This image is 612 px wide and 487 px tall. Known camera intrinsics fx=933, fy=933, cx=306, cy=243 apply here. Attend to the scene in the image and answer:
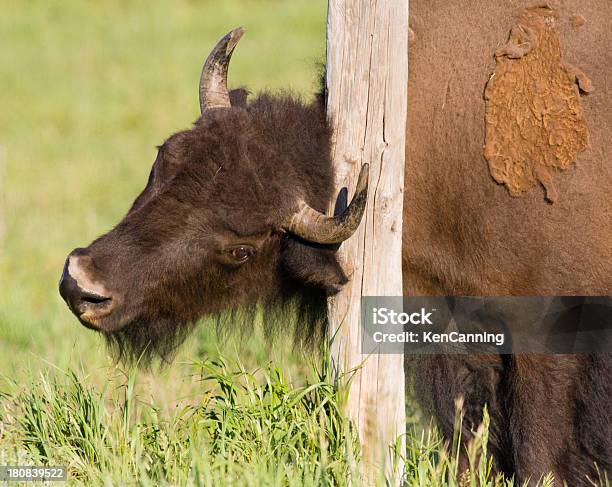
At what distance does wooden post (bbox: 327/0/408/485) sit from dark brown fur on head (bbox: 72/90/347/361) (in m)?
0.15

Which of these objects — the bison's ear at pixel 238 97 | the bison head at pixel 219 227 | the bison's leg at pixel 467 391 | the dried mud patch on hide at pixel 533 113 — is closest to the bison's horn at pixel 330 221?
the bison head at pixel 219 227

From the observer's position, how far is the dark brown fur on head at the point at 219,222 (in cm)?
421

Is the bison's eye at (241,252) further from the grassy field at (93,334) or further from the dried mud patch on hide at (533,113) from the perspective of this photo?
the dried mud patch on hide at (533,113)

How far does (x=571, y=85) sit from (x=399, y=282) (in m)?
1.26

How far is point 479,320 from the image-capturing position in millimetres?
Result: 4691

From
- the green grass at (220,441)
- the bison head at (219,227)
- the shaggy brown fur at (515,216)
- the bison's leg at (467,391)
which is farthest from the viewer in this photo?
the bison's leg at (467,391)

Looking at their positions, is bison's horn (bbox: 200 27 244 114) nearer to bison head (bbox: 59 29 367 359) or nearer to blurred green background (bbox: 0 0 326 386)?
bison head (bbox: 59 29 367 359)

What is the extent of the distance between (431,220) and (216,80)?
50.0 inches

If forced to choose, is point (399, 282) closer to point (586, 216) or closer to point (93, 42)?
point (586, 216)

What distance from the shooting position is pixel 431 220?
15.1ft

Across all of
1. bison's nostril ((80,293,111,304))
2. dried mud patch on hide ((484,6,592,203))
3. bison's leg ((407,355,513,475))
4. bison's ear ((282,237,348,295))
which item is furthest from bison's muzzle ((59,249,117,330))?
dried mud patch on hide ((484,6,592,203))

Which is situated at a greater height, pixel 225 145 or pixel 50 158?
pixel 50 158

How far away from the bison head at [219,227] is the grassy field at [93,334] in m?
0.44

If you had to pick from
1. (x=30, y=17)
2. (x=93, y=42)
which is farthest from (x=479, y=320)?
(x=30, y=17)
